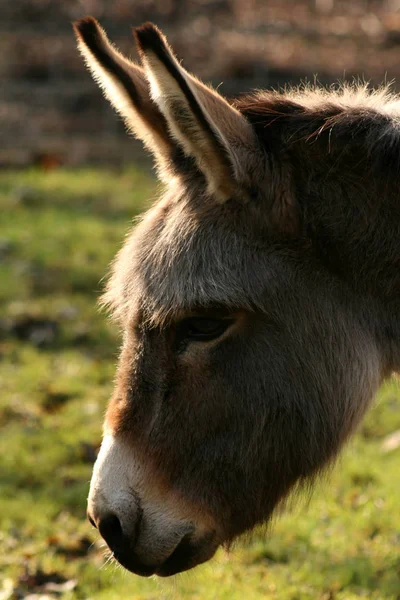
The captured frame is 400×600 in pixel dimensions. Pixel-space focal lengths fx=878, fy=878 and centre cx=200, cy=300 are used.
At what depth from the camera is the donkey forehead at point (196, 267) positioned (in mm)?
3117

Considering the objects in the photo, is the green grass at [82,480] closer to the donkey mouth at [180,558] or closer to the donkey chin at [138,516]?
the donkey mouth at [180,558]

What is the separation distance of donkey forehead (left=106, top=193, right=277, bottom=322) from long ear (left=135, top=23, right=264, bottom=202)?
0.14m

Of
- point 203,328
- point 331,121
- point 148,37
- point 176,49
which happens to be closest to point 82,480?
point 203,328

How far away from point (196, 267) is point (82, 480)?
2897 millimetres

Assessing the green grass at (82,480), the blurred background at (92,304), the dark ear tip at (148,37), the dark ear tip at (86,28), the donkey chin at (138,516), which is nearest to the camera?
the dark ear tip at (148,37)

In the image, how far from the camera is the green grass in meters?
4.45

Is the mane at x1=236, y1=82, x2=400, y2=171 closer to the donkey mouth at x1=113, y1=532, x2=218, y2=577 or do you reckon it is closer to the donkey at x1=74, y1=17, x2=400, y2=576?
the donkey at x1=74, y1=17, x2=400, y2=576

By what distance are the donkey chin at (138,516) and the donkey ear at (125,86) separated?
3.79 feet

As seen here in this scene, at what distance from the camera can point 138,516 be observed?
10.2ft

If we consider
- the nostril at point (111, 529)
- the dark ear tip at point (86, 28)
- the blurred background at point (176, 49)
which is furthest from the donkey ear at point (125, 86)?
the blurred background at point (176, 49)

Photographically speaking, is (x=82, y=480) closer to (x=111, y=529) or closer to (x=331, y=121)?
(x=111, y=529)

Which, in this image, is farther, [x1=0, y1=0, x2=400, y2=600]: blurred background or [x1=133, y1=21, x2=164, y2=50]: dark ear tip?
[x1=0, y1=0, x2=400, y2=600]: blurred background

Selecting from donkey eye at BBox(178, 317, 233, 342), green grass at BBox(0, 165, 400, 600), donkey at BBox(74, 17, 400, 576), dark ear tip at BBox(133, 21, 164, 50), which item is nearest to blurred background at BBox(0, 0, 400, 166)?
green grass at BBox(0, 165, 400, 600)

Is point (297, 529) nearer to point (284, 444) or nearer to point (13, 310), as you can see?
point (284, 444)
